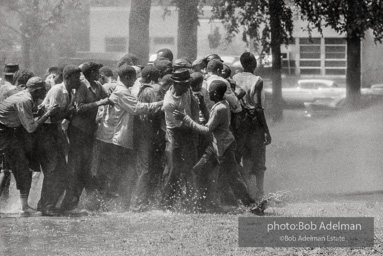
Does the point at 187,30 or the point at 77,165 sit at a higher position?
the point at 187,30

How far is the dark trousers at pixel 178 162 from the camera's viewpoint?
36.5 ft

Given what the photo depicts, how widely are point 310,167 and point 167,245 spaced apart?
8301mm

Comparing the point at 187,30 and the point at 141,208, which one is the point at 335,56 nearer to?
the point at 187,30

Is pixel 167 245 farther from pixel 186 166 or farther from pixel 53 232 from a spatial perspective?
pixel 186 166

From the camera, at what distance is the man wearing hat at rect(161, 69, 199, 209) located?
1103 centimetres

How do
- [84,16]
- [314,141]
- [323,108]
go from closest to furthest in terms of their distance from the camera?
[314,141] → [323,108] → [84,16]

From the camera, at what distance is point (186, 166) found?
11.2 meters

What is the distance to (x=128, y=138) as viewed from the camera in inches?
452

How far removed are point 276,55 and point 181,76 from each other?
56.0 ft

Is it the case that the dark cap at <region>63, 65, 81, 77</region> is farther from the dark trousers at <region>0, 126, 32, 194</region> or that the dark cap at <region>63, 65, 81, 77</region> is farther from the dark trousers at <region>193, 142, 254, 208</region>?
the dark trousers at <region>193, 142, 254, 208</region>

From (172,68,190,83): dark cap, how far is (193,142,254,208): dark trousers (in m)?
0.89

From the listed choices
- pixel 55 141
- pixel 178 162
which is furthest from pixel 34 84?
pixel 178 162

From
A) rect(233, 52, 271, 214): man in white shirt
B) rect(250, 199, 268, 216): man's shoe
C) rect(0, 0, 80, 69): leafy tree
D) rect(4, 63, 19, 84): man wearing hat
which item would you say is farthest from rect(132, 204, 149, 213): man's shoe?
rect(0, 0, 80, 69): leafy tree

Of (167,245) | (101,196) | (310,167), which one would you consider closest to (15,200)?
(101,196)
